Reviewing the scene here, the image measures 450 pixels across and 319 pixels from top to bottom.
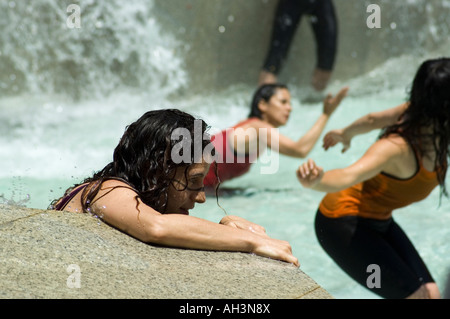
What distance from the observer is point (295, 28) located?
947 centimetres

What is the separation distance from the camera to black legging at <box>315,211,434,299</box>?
Result: 11.5ft

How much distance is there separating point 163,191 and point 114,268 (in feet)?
1.16

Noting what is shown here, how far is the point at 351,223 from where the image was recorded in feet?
12.0

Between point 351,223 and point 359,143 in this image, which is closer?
point 351,223

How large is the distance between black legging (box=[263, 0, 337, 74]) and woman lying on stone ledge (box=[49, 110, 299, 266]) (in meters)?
6.88

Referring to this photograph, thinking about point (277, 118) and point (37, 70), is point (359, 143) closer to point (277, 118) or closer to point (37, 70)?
point (277, 118)

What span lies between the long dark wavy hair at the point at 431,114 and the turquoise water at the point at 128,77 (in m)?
3.07

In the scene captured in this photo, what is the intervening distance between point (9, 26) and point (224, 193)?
170 inches

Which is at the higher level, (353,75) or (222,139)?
(353,75)

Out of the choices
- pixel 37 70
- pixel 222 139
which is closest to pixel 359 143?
pixel 222 139
